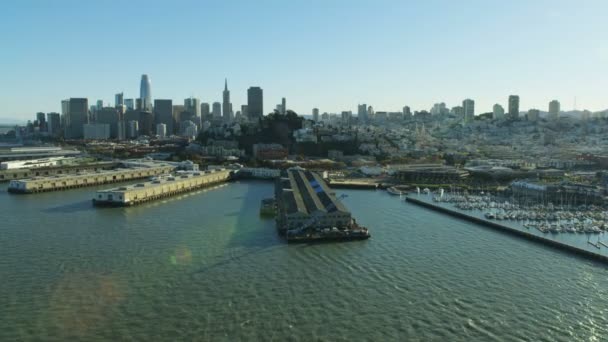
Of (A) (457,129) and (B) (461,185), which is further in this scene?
(A) (457,129)

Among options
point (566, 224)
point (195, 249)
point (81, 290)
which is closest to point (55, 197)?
point (195, 249)

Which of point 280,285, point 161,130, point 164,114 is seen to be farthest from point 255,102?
point 280,285

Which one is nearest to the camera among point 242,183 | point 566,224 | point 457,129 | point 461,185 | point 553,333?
point 553,333

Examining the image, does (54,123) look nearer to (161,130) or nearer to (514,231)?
(161,130)

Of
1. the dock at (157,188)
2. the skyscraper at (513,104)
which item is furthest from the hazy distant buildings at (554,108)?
the dock at (157,188)

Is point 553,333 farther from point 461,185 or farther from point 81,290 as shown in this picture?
point 461,185

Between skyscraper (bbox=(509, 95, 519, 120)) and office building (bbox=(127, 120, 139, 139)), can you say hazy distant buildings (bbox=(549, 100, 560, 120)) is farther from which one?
office building (bbox=(127, 120, 139, 139))

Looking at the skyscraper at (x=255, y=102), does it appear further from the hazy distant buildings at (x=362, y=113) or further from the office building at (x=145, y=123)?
the hazy distant buildings at (x=362, y=113)

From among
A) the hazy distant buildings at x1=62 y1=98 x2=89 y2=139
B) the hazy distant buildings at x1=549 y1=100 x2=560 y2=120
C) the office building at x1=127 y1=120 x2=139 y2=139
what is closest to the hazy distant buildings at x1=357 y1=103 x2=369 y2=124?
the hazy distant buildings at x1=549 y1=100 x2=560 y2=120
